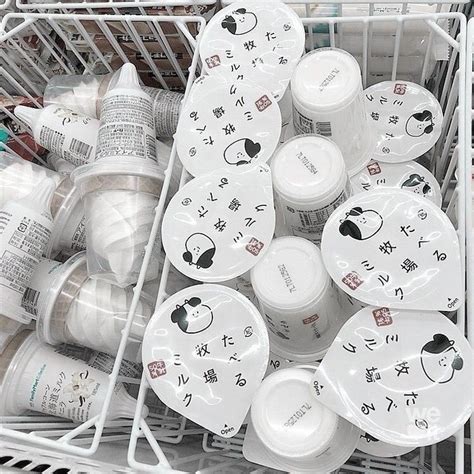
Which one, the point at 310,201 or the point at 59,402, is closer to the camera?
the point at 310,201

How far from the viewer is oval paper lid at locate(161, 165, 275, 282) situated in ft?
2.22

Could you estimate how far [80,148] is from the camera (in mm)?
917

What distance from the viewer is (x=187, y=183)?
72cm

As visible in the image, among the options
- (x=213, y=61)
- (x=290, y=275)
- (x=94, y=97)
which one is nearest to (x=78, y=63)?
(x=94, y=97)

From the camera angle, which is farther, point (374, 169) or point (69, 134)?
point (69, 134)

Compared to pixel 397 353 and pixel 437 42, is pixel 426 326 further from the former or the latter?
pixel 437 42

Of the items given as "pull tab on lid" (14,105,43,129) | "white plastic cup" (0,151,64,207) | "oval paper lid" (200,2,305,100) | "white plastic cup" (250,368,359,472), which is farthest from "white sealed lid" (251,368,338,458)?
"pull tab on lid" (14,105,43,129)

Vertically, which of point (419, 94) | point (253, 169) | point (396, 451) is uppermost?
point (253, 169)

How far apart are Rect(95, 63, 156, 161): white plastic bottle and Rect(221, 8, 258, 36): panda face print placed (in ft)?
0.52

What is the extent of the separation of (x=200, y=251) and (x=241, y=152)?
132 mm

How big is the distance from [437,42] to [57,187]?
1.93 feet

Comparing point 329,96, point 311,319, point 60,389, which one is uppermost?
point 329,96

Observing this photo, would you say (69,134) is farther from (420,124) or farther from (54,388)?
(420,124)

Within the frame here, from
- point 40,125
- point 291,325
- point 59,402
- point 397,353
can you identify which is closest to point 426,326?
point 397,353
